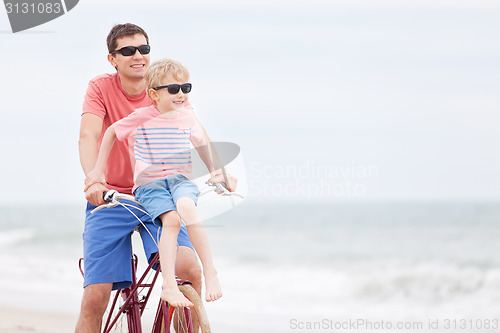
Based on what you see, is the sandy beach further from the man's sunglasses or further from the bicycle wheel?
the man's sunglasses

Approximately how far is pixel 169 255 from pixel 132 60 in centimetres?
116

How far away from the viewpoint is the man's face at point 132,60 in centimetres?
396

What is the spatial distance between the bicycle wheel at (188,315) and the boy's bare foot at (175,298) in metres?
0.11

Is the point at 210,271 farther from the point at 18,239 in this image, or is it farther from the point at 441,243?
the point at 18,239

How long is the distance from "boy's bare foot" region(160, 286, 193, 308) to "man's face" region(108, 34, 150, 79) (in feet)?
4.02

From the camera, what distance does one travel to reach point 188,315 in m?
3.48

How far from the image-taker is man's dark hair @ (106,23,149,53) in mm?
3983

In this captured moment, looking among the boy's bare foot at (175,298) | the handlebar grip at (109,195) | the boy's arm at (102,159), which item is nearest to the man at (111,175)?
the boy's arm at (102,159)

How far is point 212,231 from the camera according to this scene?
17.5m

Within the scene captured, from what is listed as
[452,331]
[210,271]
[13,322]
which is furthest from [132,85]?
[452,331]

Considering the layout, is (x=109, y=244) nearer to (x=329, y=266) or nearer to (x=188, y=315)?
(x=188, y=315)
